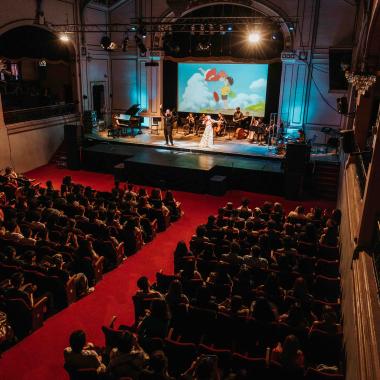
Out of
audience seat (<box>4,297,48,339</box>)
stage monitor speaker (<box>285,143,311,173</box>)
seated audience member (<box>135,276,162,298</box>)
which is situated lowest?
audience seat (<box>4,297,48,339</box>)

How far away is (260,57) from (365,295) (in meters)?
13.7

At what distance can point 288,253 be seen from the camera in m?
6.00

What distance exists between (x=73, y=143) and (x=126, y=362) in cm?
1135

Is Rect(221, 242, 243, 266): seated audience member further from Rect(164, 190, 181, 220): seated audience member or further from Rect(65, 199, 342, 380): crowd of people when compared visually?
Rect(164, 190, 181, 220): seated audience member

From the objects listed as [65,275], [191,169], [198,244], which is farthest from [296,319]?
[191,169]

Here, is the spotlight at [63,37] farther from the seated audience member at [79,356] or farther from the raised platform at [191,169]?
the seated audience member at [79,356]

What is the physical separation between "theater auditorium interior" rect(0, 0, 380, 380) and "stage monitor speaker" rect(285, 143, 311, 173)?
4 centimetres

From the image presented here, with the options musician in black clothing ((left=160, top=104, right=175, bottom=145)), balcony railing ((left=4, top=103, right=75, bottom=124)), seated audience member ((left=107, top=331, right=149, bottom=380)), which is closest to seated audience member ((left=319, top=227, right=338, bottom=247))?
seated audience member ((left=107, top=331, right=149, bottom=380))

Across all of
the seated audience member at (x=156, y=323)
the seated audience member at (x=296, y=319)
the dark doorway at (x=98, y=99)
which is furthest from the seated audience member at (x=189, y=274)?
the dark doorway at (x=98, y=99)

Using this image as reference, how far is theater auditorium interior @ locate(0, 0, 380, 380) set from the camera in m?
4.25

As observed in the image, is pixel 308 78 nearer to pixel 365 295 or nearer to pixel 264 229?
pixel 264 229

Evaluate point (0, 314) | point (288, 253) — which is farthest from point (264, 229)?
point (0, 314)

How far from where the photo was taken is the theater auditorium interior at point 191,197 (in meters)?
4.25

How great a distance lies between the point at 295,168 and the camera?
11.3 m
